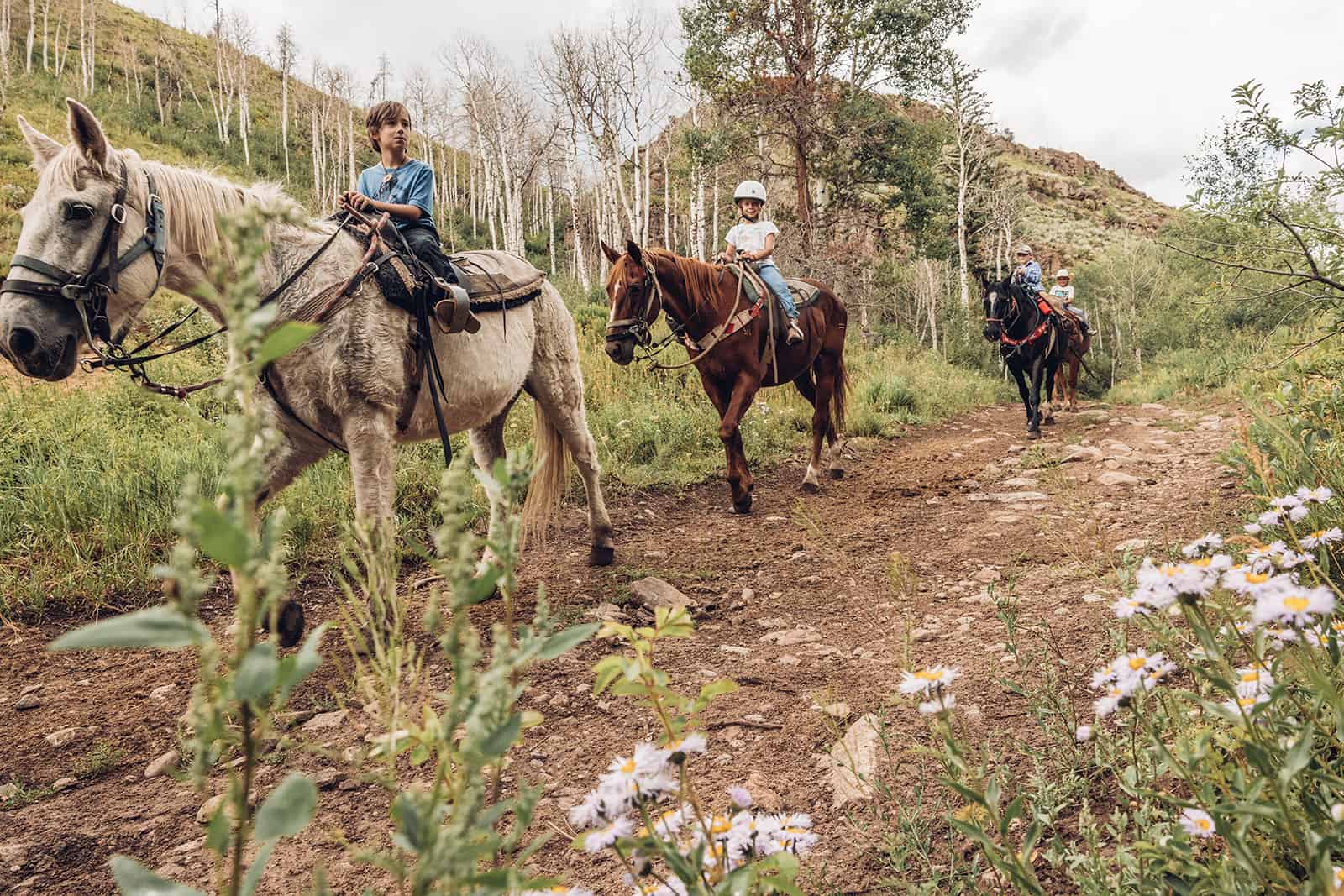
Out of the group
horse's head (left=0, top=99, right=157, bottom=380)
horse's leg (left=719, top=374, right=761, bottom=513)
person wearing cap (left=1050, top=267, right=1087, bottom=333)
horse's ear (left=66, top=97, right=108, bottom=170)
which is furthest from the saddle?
person wearing cap (left=1050, top=267, right=1087, bottom=333)

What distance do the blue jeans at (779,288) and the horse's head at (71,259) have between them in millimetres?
4971

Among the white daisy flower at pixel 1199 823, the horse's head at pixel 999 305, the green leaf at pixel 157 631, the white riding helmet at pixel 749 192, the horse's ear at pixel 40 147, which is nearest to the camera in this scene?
the green leaf at pixel 157 631

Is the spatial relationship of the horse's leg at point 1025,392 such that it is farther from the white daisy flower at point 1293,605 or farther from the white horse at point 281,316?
the white daisy flower at point 1293,605

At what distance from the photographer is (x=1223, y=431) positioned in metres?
7.48

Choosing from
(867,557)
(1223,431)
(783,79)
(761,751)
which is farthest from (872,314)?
(761,751)

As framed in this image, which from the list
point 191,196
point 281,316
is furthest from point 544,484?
point 191,196

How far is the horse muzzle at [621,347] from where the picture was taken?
568 centimetres

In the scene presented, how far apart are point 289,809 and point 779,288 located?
21.5 ft

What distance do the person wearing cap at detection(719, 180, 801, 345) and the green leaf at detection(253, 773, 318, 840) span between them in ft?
21.1

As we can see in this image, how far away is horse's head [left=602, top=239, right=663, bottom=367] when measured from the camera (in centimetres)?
566

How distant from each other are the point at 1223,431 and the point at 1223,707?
27.3 ft

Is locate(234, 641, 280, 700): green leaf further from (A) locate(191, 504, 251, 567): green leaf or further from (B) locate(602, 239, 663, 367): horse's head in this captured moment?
(B) locate(602, 239, 663, 367): horse's head

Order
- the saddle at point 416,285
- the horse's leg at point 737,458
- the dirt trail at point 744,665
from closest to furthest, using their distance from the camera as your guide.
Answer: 1. the dirt trail at point 744,665
2. the saddle at point 416,285
3. the horse's leg at point 737,458

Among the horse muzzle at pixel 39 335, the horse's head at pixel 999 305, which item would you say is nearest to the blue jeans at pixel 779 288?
the horse's head at pixel 999 305
